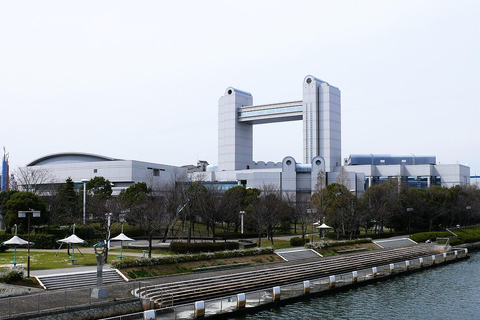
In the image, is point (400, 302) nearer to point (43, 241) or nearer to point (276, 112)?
point (43, 241)

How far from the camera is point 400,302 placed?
31750 mm

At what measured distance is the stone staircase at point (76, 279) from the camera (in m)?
28.2

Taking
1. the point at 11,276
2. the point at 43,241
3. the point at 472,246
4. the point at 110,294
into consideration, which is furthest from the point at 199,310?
the point at 472,246

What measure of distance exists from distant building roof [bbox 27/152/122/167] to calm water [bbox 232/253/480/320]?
83613mm

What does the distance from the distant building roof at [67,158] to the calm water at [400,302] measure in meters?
83.6

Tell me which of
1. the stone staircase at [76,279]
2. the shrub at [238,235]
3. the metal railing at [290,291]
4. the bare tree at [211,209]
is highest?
the bare tree at [211,209]

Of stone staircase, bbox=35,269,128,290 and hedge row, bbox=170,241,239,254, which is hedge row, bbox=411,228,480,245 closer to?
hedge row, bbox=170,241,239,254

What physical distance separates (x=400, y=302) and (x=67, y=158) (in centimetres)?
9759

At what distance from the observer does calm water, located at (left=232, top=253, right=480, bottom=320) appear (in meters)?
28.2

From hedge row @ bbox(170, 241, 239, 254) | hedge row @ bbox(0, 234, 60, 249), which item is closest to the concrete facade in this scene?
hedge row @ bbox(170, 241, 239, 254)

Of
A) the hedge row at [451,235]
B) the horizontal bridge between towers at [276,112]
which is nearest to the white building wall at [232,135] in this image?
the horizontal bridge between towers at [276,112]

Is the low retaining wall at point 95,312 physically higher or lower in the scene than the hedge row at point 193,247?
lower

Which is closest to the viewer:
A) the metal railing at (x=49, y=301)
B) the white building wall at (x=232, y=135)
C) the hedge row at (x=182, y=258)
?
the metal railing at (x=49, y=301)

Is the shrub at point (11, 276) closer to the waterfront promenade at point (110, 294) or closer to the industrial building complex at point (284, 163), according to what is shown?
the waterfront promenade at point (110, 294)
